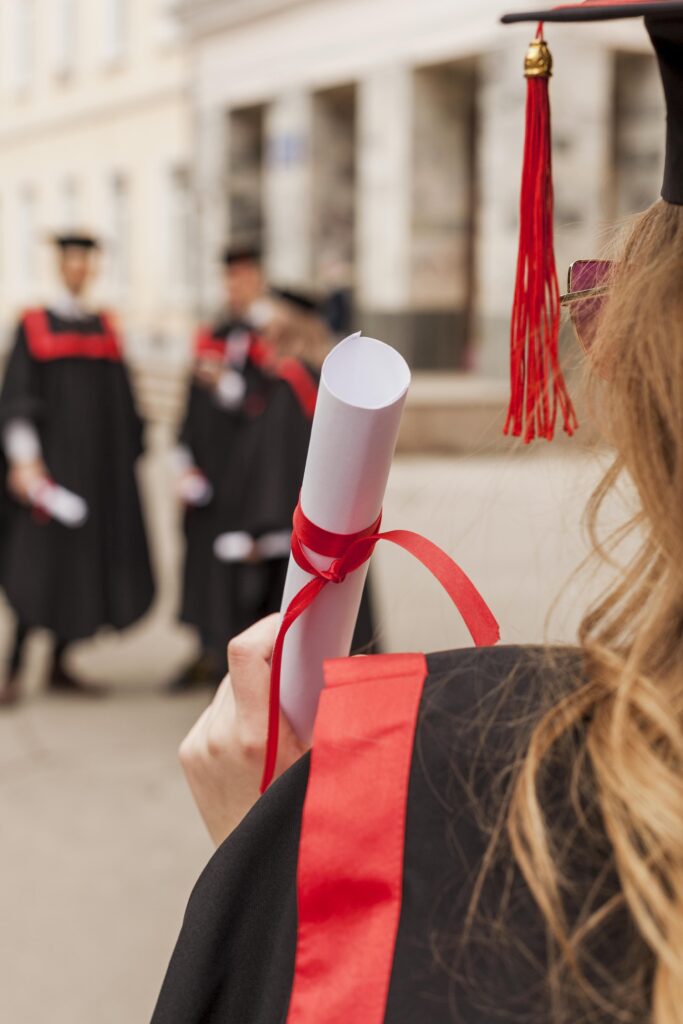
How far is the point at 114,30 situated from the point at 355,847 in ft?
84.9

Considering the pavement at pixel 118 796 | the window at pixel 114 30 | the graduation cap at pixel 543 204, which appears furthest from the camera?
the window at pixel 114 30

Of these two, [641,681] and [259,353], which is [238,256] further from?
[641,681]

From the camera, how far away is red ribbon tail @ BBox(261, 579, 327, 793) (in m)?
1.03

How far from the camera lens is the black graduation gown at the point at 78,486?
5.37 meters

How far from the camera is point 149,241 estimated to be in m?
24.1

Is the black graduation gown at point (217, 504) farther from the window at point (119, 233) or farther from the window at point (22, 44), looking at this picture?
the window at point (22, 44)

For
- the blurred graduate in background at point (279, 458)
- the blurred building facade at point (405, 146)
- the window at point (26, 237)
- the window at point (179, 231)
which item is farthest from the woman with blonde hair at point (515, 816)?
the window at point (26, 237)

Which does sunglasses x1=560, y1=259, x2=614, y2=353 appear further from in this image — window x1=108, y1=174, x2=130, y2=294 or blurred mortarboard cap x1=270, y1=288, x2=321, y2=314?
window x1=108, y1=174, x2=130, y2=294

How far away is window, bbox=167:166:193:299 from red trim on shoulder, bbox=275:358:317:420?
18.8 metres

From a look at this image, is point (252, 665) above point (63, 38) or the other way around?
the other way around

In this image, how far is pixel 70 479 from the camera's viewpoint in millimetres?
5492

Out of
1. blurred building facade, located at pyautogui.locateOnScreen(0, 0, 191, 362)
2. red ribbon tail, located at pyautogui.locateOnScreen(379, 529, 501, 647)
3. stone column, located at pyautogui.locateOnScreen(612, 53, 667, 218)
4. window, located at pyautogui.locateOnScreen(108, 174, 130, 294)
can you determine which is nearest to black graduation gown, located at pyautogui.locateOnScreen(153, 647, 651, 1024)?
red ribbon tail, located at pyautogui.locateOnScreen(379, 529, 501, 647)

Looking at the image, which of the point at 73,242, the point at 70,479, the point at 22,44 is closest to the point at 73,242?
the point at 73,242

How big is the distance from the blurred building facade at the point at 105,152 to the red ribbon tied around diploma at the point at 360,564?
66.1 feet
